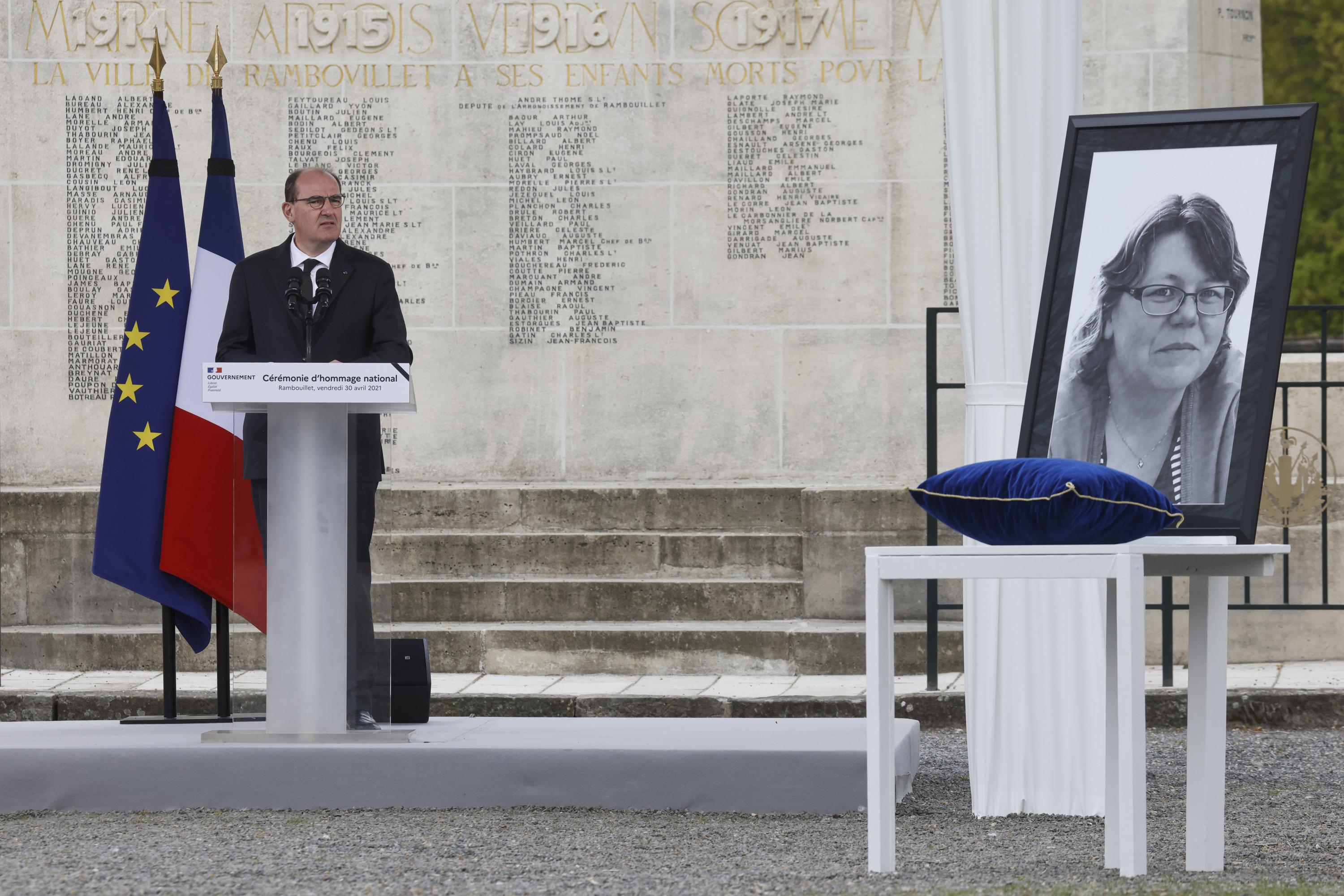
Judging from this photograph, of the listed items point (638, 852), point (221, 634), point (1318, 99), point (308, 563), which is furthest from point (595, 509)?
point (1318, 99)

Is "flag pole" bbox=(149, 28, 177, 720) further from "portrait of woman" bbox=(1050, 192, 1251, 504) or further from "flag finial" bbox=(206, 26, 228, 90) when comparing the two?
"portrait of woman" bbox=(1050, 192, 1251, 504)

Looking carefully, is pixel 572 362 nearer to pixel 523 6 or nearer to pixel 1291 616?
pixel 523 6

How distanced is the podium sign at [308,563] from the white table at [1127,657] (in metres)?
1.66

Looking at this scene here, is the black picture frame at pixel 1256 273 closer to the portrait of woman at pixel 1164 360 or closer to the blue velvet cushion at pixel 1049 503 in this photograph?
the portrait of woman at pixel 1164 360

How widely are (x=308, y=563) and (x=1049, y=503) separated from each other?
2.15 meters

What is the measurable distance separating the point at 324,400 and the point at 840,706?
3.11m

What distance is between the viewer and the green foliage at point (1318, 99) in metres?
19.6

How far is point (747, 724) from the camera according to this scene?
5.03m

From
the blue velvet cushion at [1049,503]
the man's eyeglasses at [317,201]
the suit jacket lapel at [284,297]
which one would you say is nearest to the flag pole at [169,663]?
the suit jacket lapel at [284,297]

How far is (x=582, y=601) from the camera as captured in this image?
7.99 metres

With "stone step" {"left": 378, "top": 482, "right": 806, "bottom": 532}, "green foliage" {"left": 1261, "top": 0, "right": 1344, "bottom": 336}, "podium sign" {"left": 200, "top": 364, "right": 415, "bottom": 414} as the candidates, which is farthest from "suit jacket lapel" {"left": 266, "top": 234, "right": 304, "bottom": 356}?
"green foliage" {"left": 1261, "top": 0, "right": 1344, "bottom": 336}

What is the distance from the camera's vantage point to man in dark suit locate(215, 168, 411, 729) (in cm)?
469

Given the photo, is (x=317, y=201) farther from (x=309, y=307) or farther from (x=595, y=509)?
(x=595, y=509)

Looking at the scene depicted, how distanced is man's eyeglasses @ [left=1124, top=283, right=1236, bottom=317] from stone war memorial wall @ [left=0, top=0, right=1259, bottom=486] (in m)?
5.05
